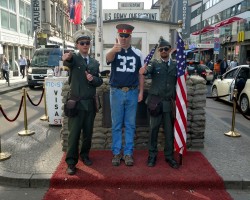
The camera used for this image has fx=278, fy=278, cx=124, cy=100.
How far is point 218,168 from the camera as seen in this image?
14.9 feet

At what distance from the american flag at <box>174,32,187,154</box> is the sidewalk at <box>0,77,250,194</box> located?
0.76m

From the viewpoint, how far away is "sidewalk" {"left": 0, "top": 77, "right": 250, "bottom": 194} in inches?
163

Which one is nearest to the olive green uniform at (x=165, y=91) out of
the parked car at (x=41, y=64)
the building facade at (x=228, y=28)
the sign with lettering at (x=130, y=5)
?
the sign with lettering at (x=130, y=5)

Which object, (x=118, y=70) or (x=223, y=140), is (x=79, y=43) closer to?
(x=118, y=70)

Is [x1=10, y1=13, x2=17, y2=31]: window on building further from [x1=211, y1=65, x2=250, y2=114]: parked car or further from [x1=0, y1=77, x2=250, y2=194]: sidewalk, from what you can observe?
[x1=0, y1=77, x2=250, y2=194]: sidewalk

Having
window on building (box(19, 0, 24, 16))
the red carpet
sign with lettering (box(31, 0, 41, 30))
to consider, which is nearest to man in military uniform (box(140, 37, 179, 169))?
Answer: the red carpet

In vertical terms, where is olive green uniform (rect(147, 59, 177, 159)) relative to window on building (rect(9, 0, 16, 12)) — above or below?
below

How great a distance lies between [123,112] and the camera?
14.8 ft

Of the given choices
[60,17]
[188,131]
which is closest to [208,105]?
[188,131]

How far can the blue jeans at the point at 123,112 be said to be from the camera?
4.39 m

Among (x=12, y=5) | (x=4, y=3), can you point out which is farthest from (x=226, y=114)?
(x=12, y=5)

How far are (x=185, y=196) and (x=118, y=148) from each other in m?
1.32

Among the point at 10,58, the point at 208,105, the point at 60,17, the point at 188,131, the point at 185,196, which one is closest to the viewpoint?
the point at 185,196

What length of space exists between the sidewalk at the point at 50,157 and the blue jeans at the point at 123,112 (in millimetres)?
1165
